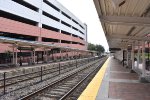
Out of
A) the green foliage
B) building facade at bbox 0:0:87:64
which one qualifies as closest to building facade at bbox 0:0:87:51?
building facade at bbox 0:0:87:64

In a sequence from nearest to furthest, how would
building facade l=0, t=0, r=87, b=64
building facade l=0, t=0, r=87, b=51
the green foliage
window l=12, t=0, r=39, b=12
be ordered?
building facade l=0, t=0, r=87, b=64 → building facade l=0, t=0, r=87, b=51 → window l=12, t=0, r=39, b=12 → the green foliage

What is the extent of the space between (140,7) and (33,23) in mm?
48414

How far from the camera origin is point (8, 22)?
43.4m

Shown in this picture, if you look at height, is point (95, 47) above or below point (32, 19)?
below

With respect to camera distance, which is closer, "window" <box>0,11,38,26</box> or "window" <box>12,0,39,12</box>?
"window" <box>0,11,38,26</box>

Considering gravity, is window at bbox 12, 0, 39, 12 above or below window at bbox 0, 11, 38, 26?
above

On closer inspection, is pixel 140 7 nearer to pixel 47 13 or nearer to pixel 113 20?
pixel 113 20

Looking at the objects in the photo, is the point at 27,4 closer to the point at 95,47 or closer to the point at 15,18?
the point at 15,18

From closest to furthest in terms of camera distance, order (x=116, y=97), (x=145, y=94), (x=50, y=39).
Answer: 1. (x=116, y=97)
2. (x=145, y=94)
3. (x=50, y=39)

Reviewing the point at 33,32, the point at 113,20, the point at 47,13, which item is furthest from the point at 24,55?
the point at 113,20

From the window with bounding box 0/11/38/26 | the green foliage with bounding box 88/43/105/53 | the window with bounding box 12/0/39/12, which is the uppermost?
the window with bounding box 12/0/39/12

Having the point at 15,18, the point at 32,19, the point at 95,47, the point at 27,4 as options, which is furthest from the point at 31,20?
the point at 95,47

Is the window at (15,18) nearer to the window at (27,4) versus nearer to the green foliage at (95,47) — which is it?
the window at (27,4)

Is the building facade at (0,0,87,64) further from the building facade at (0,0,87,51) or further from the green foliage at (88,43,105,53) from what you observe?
the green foliage at (88,43,105,53)
